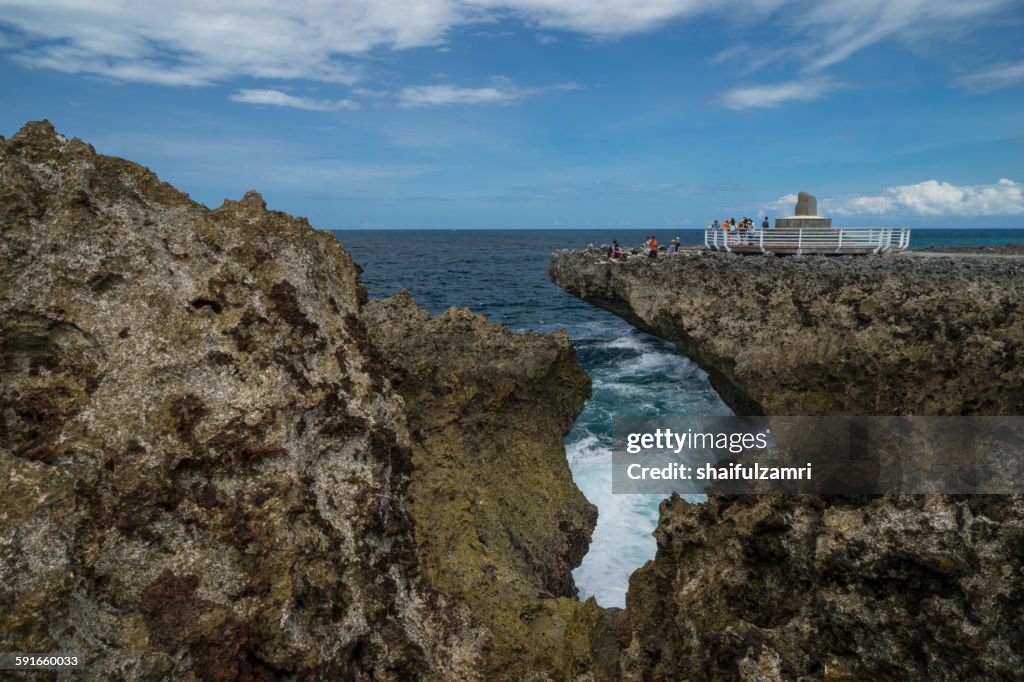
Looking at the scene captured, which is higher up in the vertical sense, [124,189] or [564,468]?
[124,189]

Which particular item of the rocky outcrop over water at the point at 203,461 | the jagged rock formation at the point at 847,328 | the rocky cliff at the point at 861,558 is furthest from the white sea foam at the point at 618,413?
the rocky outcrop over water at the point at 203,461

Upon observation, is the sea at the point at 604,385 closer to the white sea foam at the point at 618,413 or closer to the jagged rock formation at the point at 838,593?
the white sea foam at the point at 618,413

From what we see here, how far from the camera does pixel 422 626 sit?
6.34 metres

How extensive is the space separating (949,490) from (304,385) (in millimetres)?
6118

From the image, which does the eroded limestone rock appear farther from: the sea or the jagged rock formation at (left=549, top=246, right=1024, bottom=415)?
the sea

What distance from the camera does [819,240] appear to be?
26.3m

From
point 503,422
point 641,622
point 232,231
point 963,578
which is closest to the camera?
point 963,578

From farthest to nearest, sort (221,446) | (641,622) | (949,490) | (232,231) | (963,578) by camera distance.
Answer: (641,622) < (232,231) < (949,490) < (221,446) < (963,578)

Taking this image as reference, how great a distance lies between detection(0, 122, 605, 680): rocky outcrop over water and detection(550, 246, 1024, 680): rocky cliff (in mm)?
1335

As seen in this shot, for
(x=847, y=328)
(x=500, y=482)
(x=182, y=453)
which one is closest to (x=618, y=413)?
(x=847, y=328)

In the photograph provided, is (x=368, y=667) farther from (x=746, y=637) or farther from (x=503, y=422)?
(x=503, y=422)

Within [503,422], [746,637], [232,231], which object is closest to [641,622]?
[746,637]

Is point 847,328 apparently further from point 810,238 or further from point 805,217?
point 805,217

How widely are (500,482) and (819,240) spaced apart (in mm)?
22527
